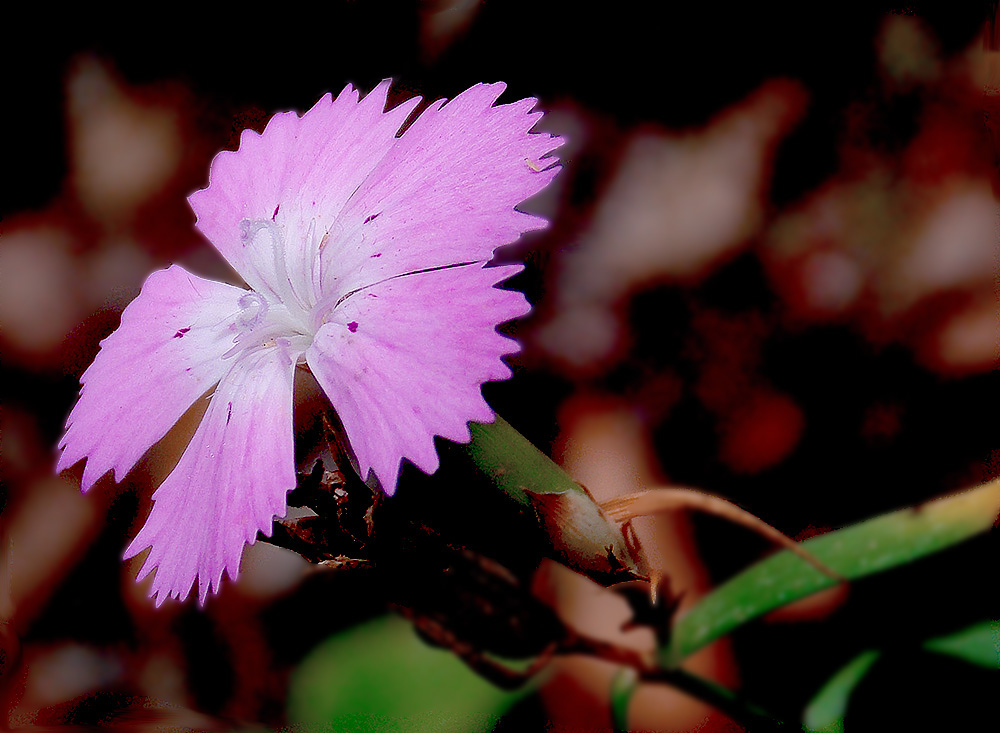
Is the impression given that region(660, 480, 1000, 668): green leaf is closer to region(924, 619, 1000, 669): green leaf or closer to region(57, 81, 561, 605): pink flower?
A: region(924, 619, 1000, 669): green leaf

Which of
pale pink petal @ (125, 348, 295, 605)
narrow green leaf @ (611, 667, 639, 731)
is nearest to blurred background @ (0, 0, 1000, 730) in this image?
narrow green leaf @ (611, 667, 639, 731)

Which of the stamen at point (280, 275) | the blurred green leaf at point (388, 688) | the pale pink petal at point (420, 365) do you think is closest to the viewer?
the pale pink petal at point (420, 365)

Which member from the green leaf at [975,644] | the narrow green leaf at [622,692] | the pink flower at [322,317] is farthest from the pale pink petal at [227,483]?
the green leaf at [975,644]

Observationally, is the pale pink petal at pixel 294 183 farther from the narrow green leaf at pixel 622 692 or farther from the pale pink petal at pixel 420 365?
the narrow green leaf at pixel 622 692

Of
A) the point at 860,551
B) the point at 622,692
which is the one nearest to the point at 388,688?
the point at 622,692

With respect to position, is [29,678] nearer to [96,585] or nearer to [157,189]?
[96,585]

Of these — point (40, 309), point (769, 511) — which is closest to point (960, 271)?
point (769, 511)

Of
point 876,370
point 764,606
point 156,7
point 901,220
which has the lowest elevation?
point 764,606
